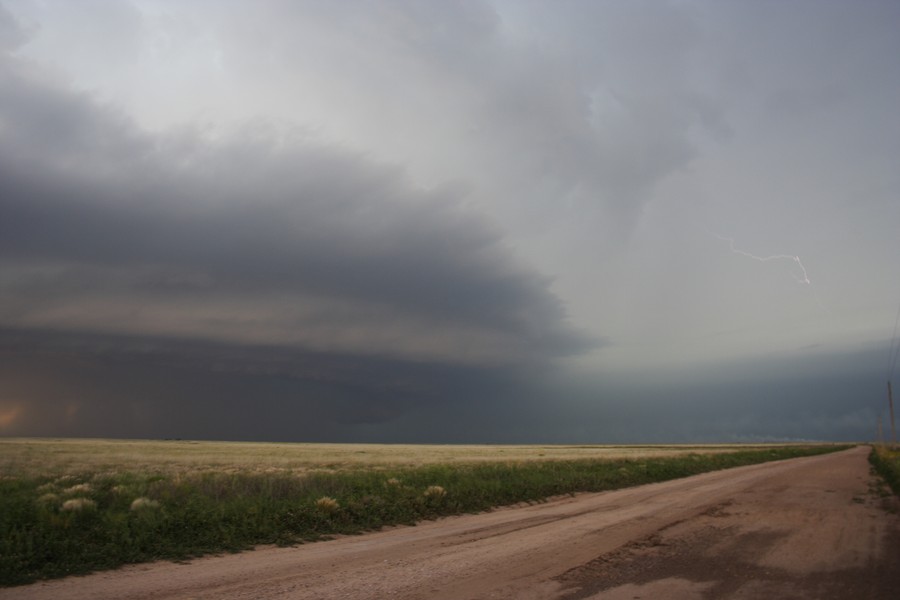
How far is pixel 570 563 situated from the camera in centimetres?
1119

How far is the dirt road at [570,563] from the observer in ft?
30.9

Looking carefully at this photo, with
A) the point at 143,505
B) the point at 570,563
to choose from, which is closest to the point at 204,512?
the point at 143,505

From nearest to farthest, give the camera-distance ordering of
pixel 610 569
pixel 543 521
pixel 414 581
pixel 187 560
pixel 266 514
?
1. pixel 414 581
2. pixel 610 569
3. pixel 187 560
4. pixel 266 514
5. pixel 543 521

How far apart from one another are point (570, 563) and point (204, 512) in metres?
9.98

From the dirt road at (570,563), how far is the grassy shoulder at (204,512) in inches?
40.7

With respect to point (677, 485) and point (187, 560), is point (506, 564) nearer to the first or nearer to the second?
point (187, 560)

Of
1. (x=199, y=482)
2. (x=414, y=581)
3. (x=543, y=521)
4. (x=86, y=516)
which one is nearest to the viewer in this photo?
(x=414, y=581)

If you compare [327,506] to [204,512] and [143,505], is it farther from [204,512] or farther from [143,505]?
[143,505]

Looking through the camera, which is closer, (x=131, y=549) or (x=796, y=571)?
(x=796, y=571)

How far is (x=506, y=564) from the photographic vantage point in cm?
1123

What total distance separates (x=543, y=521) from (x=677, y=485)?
1469 centimetres

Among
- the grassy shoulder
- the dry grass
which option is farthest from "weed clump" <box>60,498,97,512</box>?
the dry grass

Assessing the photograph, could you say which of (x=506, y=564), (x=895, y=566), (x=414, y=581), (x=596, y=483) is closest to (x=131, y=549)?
(x=414, y=581)

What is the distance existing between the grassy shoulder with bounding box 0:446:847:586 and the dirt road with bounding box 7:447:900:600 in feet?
3.39
